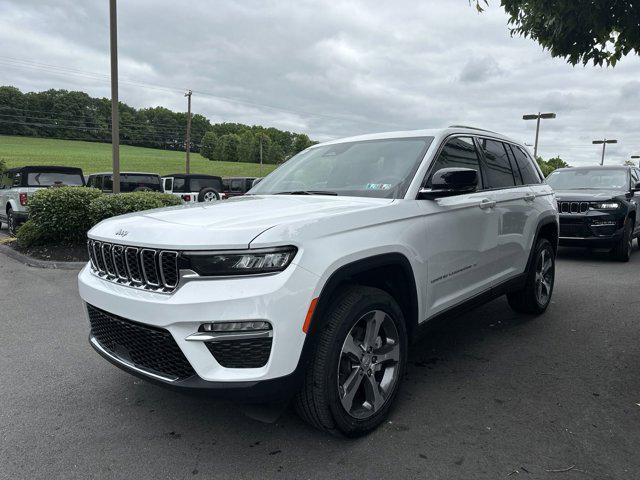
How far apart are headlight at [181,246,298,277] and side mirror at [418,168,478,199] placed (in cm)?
133

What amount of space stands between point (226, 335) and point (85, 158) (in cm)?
6352

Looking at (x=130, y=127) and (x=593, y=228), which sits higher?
(x=130, y=127)

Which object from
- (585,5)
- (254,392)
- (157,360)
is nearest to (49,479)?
(157,360)

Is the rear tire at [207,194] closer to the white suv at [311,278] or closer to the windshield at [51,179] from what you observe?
the windshield at [51,179]

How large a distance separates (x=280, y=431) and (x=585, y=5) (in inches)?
159

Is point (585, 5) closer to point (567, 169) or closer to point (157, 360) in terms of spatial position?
point (157, 360)

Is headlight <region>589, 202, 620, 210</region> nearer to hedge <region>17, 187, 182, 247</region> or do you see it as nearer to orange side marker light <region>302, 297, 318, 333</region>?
orange side marker light <region>302, 297, 318, 333</region>

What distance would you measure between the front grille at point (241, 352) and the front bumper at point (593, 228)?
8.18 metres

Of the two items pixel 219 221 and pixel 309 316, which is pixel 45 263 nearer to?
pixel 219 221

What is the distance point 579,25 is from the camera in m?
4.07

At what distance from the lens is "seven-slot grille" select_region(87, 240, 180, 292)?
90.7 inches

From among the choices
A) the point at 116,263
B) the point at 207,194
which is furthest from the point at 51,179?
the point at 116,263

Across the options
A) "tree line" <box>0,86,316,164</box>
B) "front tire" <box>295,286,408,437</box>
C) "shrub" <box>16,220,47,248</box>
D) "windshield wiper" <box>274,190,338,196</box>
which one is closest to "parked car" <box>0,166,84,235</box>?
"shrub" <box>16,220,47,248</box>

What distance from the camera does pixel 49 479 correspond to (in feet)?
7.70
